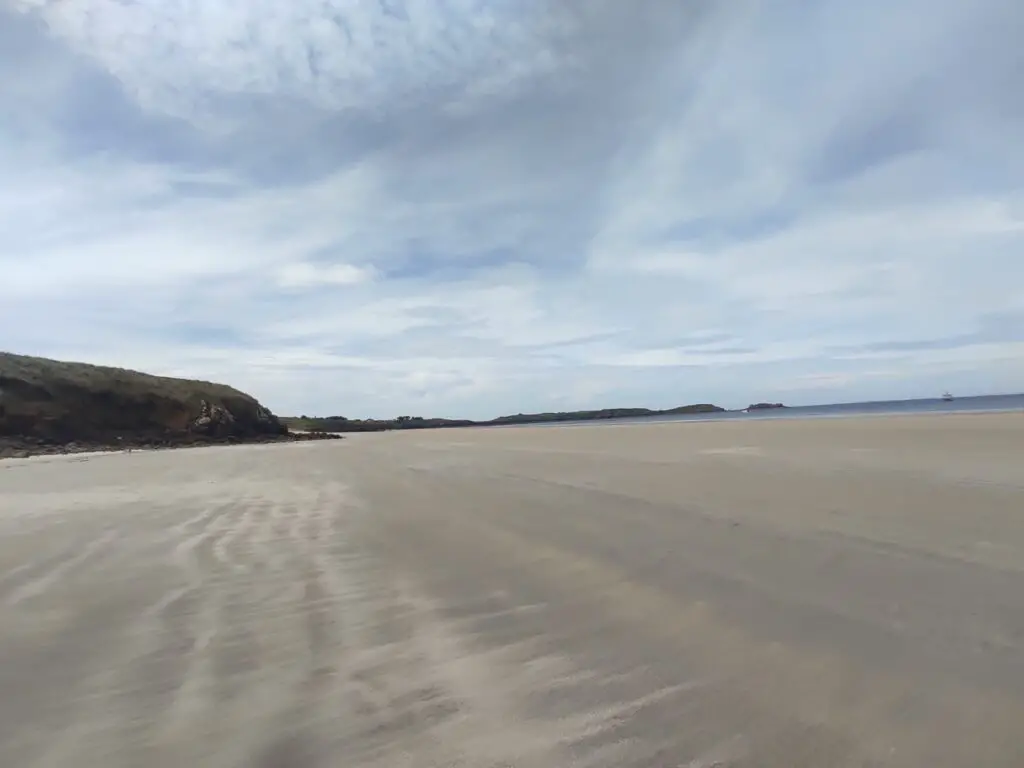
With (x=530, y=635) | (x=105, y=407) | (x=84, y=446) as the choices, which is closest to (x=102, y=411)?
(x=105, y=407)

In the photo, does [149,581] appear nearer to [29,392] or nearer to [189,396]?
[29,392]

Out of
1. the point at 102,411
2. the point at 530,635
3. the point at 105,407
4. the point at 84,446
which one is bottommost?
the point at 530,635

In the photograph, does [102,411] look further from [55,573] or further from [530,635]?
[530,635]

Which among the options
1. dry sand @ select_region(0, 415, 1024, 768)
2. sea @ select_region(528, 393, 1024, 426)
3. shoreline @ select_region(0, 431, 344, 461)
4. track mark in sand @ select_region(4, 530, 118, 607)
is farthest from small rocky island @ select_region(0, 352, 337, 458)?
sea @ select_region(528, 393, 1024, 426)

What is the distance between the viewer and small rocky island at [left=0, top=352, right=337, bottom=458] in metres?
23.8

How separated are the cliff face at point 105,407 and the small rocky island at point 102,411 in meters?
0.03

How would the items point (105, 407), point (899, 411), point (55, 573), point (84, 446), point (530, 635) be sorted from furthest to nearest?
point (899, 411)
point (105, 407)
point (84, 446)
point (55, 573)
point (530, 635)

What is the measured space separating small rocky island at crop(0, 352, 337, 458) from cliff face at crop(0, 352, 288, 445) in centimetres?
3

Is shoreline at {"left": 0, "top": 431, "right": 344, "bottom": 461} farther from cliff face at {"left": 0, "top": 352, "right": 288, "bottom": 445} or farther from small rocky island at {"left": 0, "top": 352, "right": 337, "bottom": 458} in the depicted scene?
cliff face at {"left": 0, "top": 352, "right": 288, "bottom": 445}

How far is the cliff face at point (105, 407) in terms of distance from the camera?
2448cm

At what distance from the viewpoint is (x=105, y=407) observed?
2819 cm

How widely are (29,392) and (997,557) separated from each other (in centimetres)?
3243

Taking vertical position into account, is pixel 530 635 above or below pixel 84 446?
below

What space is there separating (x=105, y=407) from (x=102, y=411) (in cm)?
38
